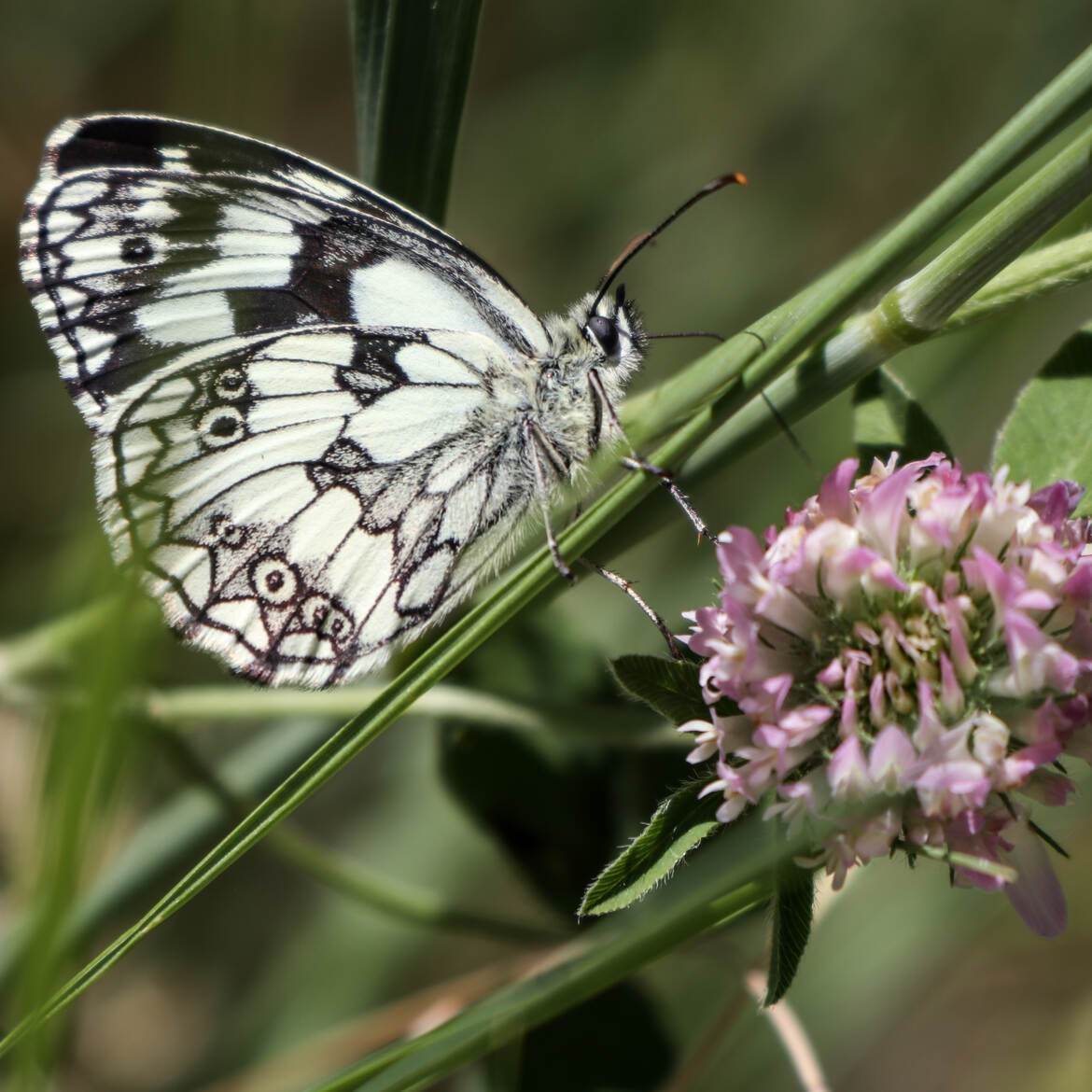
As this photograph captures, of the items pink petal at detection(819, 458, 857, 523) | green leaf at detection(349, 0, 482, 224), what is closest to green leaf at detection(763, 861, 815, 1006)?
pink petal at detection(819, 458, 857, 523)

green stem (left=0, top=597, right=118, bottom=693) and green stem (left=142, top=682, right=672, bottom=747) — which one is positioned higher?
green stem (left=0, top=597, right=118, bottom=693)

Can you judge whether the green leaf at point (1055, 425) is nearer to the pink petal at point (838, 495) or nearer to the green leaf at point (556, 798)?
the pink petal at point (838, 495)

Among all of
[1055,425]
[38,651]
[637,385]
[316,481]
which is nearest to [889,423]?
[1055,425]

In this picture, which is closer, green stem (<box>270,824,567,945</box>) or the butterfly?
the butterfly

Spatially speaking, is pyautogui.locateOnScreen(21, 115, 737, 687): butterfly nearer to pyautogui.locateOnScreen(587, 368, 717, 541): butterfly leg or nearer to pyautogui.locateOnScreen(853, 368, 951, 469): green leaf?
pyautogui.locateOnScreen(587, 368, 717, 541): butterfly leg

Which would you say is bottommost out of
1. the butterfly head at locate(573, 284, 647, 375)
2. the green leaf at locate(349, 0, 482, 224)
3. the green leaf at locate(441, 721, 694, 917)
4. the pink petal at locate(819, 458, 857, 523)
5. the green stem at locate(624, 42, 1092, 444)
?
the green leaf at locate(441, 721, 694, 917)

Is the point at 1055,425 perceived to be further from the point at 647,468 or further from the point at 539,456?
the point at 539,456

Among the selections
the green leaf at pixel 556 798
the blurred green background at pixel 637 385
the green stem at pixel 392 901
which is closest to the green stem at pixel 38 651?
the blurred green background at pixel 637 385

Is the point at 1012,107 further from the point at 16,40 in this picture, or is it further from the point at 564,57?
the point at 16,40
